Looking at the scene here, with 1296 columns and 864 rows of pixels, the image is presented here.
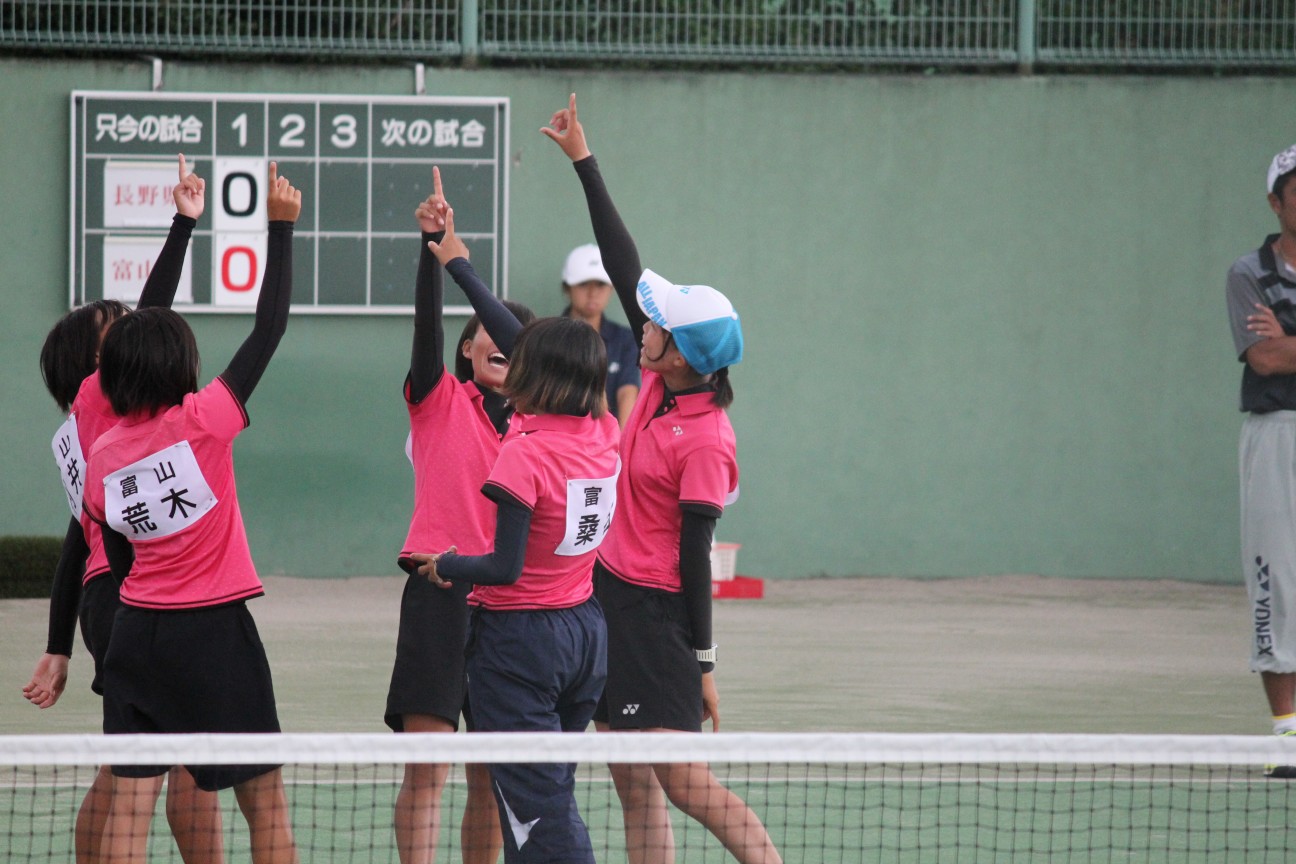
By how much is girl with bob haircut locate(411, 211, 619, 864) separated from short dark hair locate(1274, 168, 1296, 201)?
2926 millimetres

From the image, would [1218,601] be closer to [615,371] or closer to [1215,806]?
[615,371]

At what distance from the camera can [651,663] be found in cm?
393

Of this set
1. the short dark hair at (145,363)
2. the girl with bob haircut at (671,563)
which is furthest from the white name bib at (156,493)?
the girl with bob haircut at (671,563)

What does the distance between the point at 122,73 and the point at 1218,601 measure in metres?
7.68

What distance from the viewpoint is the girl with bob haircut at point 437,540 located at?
3.88 metres

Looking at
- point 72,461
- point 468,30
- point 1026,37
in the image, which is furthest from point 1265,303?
point 468,30

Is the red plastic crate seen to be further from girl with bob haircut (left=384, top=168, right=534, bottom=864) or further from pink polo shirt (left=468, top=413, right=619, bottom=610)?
pink polo shirt (left=468, top=413, right=619, bottom=610)

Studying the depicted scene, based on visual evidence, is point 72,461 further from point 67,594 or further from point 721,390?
point 721,390

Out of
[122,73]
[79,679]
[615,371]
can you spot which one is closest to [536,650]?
[79,679]

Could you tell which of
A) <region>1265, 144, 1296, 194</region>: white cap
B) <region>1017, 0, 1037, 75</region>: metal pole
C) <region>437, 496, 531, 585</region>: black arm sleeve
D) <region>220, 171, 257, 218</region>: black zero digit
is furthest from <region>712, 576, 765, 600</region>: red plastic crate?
<region>437, 496, 531, 585</region>: black arm sleeve

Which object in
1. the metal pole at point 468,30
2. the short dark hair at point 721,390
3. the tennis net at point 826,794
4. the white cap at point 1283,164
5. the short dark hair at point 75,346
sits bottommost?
the tennis net at point 826,794

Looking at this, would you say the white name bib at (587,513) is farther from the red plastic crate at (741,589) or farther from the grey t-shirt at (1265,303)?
the red plastic crate at (741,589)

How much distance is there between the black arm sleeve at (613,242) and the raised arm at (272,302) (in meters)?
0.78

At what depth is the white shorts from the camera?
5.44 metres
